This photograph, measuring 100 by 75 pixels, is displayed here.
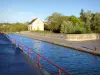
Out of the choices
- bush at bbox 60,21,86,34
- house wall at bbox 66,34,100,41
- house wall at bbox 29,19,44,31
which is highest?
house wall at bbox 29,19,44,31

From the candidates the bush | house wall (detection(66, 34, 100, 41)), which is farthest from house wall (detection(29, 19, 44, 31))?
house wall (detection(66, 34, 100, 41))

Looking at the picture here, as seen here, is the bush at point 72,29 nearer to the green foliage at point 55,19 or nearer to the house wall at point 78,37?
the house wall at point 78,37

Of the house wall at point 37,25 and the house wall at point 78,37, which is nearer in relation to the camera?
the house wall at point 78,37

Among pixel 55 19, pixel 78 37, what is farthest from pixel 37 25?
pixel 78 37

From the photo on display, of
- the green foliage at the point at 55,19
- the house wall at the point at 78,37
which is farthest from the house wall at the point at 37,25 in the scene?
the house wall at the point at 78,37

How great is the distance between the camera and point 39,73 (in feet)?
34.4

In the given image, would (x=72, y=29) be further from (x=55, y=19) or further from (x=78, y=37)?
(x=55, y=19)

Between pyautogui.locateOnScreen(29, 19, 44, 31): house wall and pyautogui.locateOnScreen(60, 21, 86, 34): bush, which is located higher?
pyautogui.locateOnScreen(29, 19, 44, 31): house wall

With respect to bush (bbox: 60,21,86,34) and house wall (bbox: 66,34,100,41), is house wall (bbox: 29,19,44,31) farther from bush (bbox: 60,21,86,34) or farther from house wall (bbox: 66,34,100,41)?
house wall (bbox: 66,34,100,41)

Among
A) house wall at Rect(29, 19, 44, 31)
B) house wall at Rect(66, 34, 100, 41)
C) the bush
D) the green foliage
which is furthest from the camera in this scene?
house wall at Rect(29, 19, 44, 31)

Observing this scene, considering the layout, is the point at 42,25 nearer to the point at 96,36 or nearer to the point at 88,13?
the point at 88,13

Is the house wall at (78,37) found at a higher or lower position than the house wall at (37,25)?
lower

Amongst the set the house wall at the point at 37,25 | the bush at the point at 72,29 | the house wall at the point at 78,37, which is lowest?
the house wall at the point at 78,37

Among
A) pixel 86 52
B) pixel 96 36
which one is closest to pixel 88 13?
pixel 96 36
